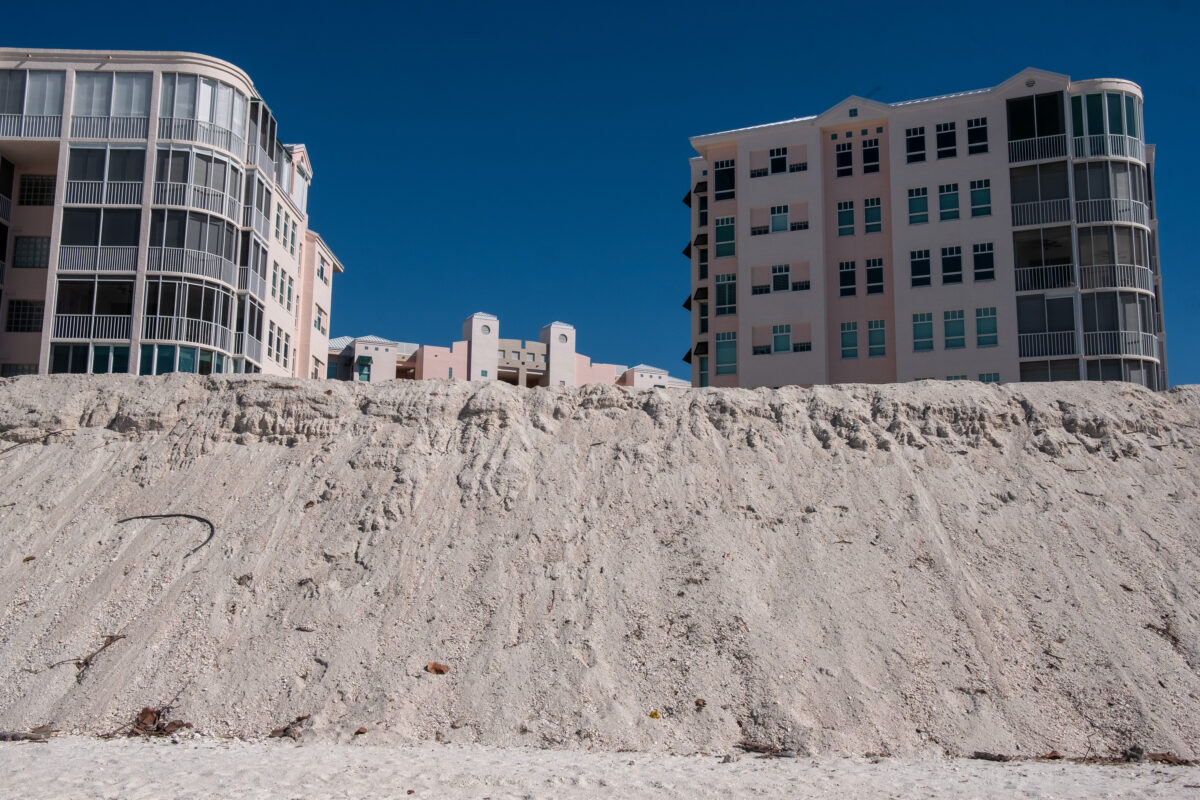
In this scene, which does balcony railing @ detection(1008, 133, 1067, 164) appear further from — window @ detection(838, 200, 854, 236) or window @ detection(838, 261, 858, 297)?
window @ detection(838, 261, 858, 297)

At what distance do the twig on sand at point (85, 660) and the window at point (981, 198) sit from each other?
3472 centimetres

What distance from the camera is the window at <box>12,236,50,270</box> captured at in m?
34.8

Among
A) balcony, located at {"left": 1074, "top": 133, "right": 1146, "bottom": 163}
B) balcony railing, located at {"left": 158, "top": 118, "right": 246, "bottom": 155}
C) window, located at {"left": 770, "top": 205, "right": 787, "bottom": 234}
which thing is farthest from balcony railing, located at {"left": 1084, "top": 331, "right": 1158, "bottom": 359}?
balcony railing, located at {"left": 158, "top": 118, "right": 246, "bottom": 155}

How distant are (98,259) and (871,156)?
30.5m

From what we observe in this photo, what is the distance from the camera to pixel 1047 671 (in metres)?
14.1

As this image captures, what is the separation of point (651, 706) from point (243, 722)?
18.6 ft

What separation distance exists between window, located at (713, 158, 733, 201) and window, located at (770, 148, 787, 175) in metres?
2.25

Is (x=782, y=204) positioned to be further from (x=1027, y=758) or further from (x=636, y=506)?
(x=1027, y=758)

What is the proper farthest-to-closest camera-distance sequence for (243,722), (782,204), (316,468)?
(782,204)
(316,468)
(243,722)

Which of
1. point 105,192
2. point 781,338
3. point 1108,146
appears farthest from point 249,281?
point 1108,146

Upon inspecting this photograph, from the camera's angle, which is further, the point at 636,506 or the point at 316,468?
the point at 316,468

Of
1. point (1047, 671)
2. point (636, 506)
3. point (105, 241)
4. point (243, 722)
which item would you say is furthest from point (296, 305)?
point (1047, 671)

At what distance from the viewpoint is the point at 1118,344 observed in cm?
3609

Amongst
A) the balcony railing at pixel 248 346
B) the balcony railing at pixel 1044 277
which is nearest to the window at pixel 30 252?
the balcony railing at pixel 248 346
